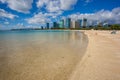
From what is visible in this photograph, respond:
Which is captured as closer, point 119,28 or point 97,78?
point 97,78

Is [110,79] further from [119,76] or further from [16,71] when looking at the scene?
[16,71]

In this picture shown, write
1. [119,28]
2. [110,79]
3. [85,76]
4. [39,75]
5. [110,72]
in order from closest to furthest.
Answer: [110,79]
[85,76]
[110,72]
[39,75]
[119,28]

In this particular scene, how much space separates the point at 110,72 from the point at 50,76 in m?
3.09

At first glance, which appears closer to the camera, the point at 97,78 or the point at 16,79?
Result: the point at 97,78

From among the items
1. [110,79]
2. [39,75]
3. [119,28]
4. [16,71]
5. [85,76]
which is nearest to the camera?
[110,79]

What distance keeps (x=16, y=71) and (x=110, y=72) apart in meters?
5.26

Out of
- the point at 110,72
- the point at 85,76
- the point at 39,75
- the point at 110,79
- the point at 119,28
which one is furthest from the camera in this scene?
the point at 119,28

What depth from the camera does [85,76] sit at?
5.00 m

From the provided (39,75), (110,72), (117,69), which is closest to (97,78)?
(110,72)

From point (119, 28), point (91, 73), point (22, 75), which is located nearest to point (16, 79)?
point (22, 75)

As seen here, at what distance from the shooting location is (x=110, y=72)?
5324 mm

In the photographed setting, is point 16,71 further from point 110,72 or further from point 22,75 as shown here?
point 110,72

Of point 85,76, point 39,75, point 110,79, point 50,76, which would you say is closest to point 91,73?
point 85,76

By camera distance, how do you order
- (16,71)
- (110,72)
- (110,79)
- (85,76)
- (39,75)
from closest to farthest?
(110,79) < (85,76) < (110,72) < (39,75) < (16,71)
